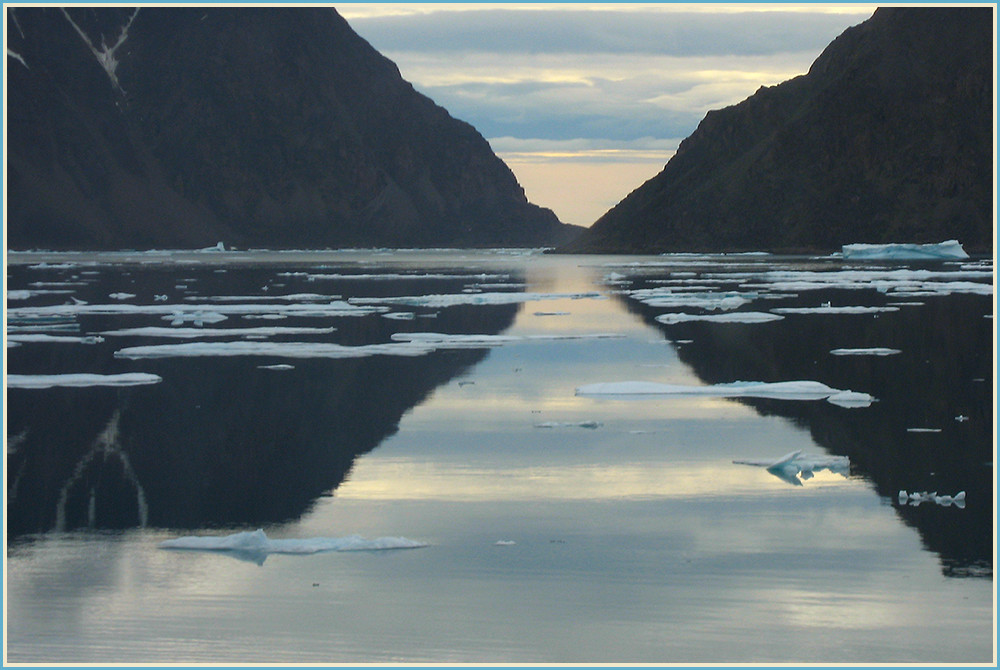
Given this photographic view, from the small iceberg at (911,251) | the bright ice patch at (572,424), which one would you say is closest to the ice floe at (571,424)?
the bright ice patch at (572,424)

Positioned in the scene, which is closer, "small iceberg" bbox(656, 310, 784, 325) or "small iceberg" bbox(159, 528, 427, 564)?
"small iceberg" bbox(159, 528, 427, 564)

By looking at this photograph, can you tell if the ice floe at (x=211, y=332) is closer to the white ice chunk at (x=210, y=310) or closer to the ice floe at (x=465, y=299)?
the white ice chunk at (x=210, y=310)

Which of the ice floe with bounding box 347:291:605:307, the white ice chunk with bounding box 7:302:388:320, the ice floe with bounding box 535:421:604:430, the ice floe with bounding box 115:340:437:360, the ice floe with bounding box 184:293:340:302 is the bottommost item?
the ice floe with bounding box 184:293:340:302

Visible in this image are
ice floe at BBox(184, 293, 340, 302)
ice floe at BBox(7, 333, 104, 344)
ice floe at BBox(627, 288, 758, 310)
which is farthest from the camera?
ice floe at BBox(184, 293, 340, 302)

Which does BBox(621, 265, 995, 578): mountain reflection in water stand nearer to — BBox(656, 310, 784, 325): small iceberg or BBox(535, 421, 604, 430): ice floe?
BBox(656, 310, 784, 325): small iceberg

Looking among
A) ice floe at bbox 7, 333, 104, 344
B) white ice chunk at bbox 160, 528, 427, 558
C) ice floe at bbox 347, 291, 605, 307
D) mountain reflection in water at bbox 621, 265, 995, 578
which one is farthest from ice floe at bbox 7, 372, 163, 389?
ice floe at bbox 347, 291, 605, 307

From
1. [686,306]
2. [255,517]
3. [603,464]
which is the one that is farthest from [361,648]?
[686,306]
